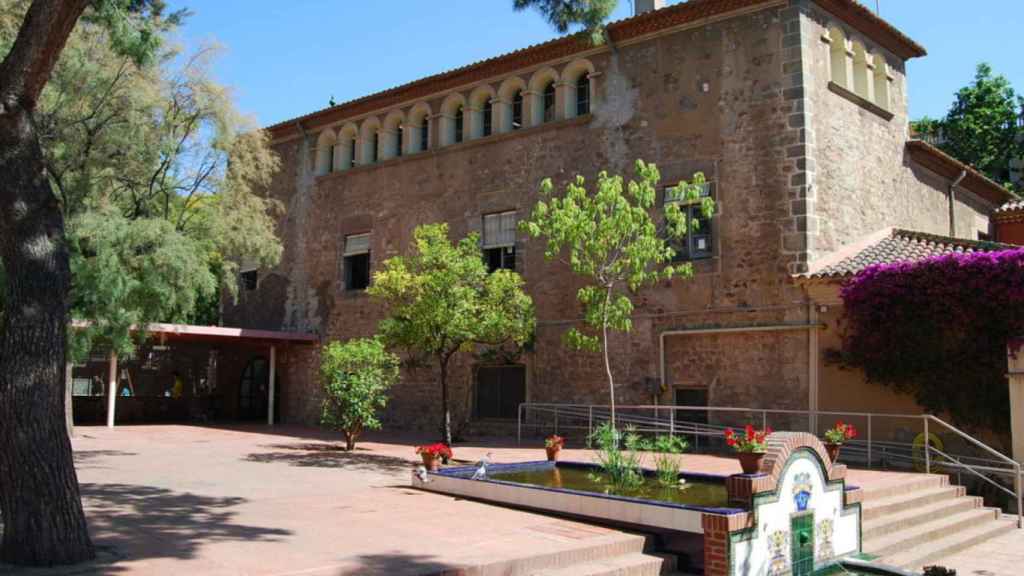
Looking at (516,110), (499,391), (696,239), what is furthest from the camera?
(516,110)

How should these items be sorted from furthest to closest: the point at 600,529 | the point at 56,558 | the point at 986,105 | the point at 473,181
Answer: the point at 986,105, the point at 473,181, the point at 600,529, the point at 56,558

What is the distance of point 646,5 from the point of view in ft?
59.2

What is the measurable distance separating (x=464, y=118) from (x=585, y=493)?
13.1m

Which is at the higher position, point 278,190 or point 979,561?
point 278,190

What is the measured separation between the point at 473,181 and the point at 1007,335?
11.3m

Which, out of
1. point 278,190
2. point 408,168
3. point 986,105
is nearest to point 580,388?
point 408,168

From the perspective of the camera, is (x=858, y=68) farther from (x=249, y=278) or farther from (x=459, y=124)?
(x=249, y=278)

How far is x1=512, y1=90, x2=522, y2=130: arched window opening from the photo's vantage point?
19.3 meters

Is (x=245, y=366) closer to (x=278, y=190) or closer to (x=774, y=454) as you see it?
(x=278, y=190)

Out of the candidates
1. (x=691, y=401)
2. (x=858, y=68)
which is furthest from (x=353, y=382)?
(x=858, y=68)

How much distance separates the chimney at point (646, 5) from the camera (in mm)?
17875

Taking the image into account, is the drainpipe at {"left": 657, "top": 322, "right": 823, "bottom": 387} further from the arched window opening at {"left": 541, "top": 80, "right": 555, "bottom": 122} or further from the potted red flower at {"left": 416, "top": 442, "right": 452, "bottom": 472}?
the potted red flower at {"left": 416, "top": 442, "right": 452, "bottom": 472}

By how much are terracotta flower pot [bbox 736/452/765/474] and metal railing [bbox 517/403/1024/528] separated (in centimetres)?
516

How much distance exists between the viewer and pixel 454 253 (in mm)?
14391
